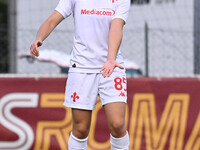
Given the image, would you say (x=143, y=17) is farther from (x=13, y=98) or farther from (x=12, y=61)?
(x=13, y=98)

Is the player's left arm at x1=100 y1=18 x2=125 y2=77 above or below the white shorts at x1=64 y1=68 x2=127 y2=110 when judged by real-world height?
above

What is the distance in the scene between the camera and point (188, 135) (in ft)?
21.2

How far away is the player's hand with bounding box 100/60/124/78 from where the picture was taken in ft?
13.9

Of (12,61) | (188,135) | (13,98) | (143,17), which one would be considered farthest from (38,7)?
(188,135)

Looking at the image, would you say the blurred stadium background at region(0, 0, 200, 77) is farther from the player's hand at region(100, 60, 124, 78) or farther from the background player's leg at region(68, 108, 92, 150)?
the player's hand at region(100, 60, 124, 78)

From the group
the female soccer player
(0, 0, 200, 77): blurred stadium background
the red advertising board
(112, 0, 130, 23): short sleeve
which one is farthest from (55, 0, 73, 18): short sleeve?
(0, 0, 200, 77): blurred stadium background

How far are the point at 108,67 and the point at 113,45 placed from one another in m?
0.20

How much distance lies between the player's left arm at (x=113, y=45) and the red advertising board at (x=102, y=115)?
2144 millimetres

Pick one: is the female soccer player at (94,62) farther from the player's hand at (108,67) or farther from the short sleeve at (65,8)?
the player's hand at (108,67)

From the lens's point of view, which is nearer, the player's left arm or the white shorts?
the player's left arm

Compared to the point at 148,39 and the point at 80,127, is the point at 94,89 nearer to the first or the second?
the point at 80,127

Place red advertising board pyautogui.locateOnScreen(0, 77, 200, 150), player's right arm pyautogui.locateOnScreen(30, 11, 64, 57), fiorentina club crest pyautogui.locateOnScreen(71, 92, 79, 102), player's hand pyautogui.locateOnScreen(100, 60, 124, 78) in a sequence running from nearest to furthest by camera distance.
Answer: player's hand pyautogui.locateOnScreen(100, 60, 124, 78)
player's right arm pyautogui.locateOnScreen(30, 11, 64, 57)
fiorentina club crest pyautogui.locateOnScreen(71, 92, 79, 102)
red advertising board pyautogui.locateOnScreen(0, 77, 200, 150)

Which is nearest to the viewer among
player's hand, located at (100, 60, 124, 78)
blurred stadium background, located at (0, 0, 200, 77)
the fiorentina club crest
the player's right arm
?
player's hand, located at (100, 60, 124, 78)

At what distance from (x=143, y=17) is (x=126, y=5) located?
4247 millimetres
